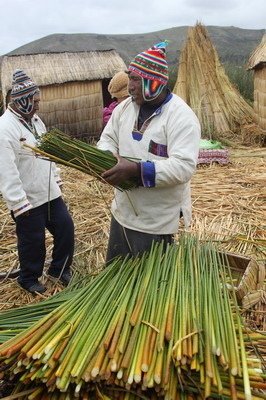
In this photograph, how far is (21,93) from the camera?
2.98m

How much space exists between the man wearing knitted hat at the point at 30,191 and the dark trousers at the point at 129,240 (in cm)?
53

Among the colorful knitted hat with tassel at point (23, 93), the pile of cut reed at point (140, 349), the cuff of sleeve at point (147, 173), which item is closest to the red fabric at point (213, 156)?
the colorful knitted hat with tassel at point (23, 93)

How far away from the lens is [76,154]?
231 centimetres

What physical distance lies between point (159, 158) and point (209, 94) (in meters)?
6.98

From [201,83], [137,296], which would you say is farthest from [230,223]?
[201,83]

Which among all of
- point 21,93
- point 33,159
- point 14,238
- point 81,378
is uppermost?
point 21,93

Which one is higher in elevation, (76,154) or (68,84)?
(76,154)

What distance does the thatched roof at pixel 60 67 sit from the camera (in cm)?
942

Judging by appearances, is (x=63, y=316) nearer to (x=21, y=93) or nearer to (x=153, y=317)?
(x=153, y=317)

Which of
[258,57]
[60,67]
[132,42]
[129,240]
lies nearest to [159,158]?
[129,240]

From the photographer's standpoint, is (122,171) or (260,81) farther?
(260,81)

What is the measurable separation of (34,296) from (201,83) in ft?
21.9

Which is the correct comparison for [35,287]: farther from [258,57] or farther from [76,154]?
[258,57]

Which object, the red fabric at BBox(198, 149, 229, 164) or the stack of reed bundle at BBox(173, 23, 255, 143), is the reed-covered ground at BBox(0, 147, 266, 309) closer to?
the red fabric at BBox(198, 149, 229, 164)
